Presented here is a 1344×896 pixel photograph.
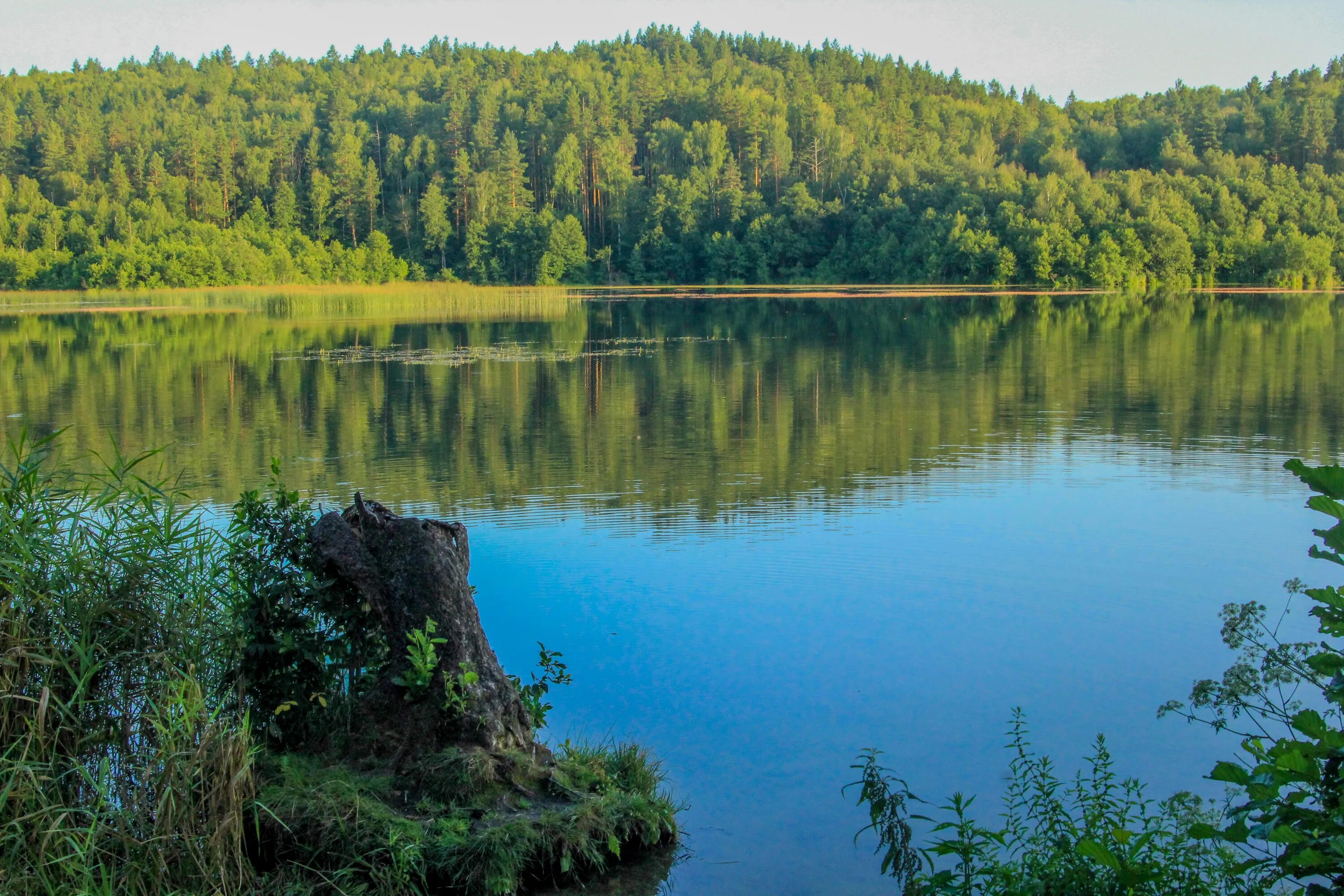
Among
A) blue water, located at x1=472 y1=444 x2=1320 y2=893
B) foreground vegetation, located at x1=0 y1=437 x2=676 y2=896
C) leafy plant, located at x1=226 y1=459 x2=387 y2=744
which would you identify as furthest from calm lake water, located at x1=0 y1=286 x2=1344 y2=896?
leafy plant, located at x1=226 y1=459 x2=387 y2=744

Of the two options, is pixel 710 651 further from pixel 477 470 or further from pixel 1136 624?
pixel 477 470

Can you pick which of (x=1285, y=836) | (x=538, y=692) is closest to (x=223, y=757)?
(x=538, y=692)

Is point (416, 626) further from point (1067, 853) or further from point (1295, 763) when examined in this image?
point (1295, 763)

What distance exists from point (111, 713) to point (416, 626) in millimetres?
1298

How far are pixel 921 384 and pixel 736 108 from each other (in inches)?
3650

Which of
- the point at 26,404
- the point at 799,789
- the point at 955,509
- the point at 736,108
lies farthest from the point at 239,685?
the point at 736,108

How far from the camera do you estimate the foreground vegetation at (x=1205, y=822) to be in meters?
3.23

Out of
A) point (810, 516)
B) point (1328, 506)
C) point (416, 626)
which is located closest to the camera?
point (1328, 506)

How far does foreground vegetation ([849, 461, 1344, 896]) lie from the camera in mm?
3229

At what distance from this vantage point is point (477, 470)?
46.3 ft

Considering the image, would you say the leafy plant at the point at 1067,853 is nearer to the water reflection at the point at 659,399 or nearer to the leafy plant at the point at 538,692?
the leafy plant at the point at 538,692

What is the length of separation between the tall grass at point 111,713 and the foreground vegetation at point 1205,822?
8.57 ft

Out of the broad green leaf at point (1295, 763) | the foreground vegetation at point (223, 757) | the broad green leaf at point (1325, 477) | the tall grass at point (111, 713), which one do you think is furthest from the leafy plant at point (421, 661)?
the broad green leaf at point (1325, 477)

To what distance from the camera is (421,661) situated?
521cm
